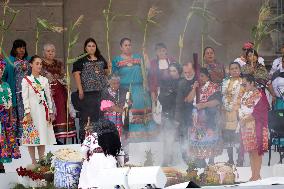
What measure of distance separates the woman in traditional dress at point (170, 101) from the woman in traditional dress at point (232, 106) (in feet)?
3.10

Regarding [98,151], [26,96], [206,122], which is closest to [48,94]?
[26,96]

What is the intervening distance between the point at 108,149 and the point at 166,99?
17.5ft

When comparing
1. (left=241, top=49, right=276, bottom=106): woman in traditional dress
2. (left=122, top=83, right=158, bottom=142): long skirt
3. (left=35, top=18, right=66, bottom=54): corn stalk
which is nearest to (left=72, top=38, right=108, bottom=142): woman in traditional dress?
(left=122, top=83, right=158, bottom=142): long skirt

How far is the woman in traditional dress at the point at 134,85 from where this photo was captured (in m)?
19.5

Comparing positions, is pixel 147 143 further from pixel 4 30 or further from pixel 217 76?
pixel 4 30

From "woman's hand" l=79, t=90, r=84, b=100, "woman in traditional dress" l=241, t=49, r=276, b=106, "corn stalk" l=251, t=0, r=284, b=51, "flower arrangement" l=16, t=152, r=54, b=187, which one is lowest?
"flower arrangement" l=16, t=152, r=54, b=187

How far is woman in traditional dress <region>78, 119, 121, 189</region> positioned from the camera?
14.0m

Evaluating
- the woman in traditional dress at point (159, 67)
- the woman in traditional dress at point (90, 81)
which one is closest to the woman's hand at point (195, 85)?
the woman in traditional dress at point (159, 67)

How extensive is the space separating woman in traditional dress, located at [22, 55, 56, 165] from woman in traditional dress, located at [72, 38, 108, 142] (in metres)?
1.03

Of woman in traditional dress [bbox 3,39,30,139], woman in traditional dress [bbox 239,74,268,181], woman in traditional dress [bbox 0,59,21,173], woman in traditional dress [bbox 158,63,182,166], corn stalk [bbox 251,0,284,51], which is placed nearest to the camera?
woman in traditional dress [bbox 239,74,268,181]

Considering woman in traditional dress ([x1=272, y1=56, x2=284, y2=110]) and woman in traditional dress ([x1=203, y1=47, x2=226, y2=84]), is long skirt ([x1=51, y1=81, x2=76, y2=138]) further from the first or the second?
woman in traditional dress ([x1=272, y1=56, x2=284, y2=110])

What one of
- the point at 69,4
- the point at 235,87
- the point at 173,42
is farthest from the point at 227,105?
the point at 69,4

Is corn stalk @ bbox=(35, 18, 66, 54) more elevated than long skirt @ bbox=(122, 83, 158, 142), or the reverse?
corn stalk @ bbox=(35, 18, 66, 54)

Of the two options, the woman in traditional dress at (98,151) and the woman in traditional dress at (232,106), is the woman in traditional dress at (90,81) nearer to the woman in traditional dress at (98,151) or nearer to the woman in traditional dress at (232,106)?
the woman in traditional dress at (232,106)
